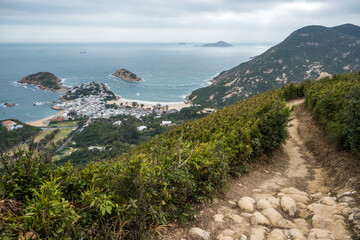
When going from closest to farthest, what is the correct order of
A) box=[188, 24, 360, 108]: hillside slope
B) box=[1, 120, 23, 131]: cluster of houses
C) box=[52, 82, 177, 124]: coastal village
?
1. box=[1, 120, 23, 131]: cluster of houses
2. box=[52, 82, 177, 124]: coastal village
3. box=[188, 24, 360, 108]: hillside slope

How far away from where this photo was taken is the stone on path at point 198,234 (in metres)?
2.94

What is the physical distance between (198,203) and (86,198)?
1.96 metres

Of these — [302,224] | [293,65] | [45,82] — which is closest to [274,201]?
[302,224]

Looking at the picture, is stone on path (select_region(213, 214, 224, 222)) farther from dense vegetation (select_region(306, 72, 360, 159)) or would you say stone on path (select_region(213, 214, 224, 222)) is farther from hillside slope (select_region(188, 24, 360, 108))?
hillside slope (select_region(188, 24, 360, 108))

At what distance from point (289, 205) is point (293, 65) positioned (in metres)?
104

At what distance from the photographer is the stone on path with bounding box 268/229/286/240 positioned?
2977mm

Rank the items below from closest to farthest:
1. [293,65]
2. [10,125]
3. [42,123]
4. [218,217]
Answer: [218,217] → [10,125] → [42,123] → [293,65]

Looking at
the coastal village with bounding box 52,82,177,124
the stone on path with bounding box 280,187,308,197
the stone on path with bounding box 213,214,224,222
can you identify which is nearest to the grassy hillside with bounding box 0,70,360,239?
the stone on path with bounding box 213,214,224,222

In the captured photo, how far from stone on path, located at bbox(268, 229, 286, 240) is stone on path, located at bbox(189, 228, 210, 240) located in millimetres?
926

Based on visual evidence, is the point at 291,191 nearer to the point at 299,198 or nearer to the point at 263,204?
the point at 299,198

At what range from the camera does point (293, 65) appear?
301 feet

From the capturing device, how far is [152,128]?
49500 mm

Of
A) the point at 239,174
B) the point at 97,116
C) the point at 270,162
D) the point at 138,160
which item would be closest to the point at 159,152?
the point at 138,160

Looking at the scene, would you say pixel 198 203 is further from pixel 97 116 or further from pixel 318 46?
pixel 318 46
